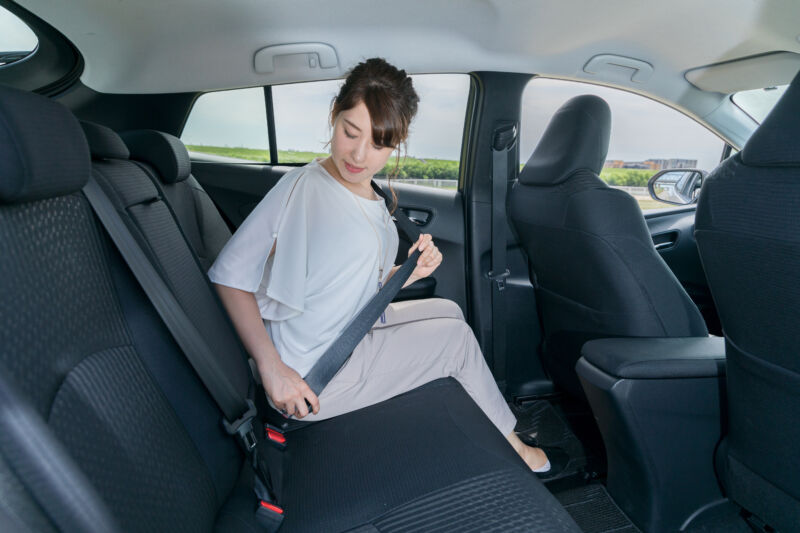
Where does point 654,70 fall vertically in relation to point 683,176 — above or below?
above

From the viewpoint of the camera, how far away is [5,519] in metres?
0.46

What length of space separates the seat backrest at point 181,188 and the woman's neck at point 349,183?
42cm

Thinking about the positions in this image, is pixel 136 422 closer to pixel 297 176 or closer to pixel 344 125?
pixel 297 176

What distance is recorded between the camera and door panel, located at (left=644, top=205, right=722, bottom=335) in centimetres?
208

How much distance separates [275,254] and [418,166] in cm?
135

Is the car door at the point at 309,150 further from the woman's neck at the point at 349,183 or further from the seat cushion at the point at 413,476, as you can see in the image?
the seat cushion at the point at 413,476

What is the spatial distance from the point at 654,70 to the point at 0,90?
2.08m

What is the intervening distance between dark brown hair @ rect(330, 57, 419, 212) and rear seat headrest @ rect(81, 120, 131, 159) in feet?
1.64

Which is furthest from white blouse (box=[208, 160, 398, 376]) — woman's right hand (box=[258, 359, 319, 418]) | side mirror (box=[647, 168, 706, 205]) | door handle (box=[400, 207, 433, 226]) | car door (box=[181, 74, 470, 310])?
side mirror (box=[647, 168, 706, 205])

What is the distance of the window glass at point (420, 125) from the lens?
2053 millimetres

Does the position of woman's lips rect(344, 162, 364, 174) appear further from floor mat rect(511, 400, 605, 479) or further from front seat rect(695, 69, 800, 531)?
floor mat rect(511, 400, 605, 479)

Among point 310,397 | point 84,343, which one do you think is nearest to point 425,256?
point 310,397

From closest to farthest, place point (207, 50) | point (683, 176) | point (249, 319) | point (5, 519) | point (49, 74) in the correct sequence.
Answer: point (5, 519), point (249, 319), point (49, 74), point (207, 50), point (683, 176)

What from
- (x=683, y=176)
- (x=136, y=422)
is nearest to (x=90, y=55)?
(x=136, y=422)
